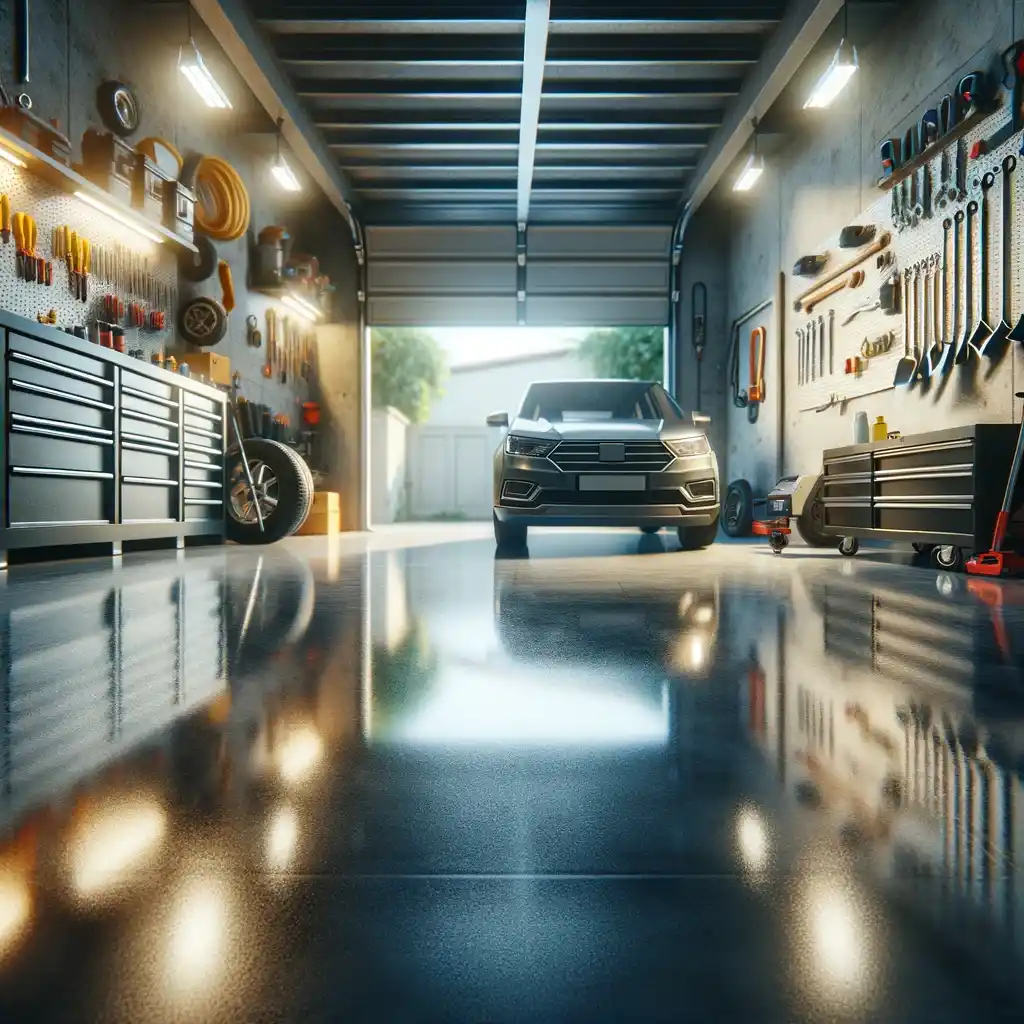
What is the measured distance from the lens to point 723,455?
387 inches

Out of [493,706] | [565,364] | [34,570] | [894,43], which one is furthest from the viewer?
[565,364]

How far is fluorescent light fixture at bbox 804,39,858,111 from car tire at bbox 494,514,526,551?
3.55 meters

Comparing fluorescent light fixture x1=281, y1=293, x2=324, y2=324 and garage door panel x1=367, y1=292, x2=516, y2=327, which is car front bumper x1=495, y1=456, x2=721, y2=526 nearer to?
fluorescent light fixture x1=281, y1=293, x2=324, y2=324

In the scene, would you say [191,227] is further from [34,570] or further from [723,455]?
[723,455]

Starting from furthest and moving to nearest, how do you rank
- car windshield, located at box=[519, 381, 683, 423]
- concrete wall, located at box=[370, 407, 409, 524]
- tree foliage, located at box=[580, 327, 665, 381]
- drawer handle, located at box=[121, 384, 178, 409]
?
1. tree foliage, located at box=[580, 327, 665, 381]
2. concrete wall, located at box=[370, 407, 409, 524]
3. car windshield, located at box=[519, 381, 683, 423]
4. drawer handle, located at box=[121, 384, 178, 409]

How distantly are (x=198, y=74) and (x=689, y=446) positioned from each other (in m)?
4.22

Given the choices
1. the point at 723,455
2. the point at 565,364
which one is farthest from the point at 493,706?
the point at 565,364

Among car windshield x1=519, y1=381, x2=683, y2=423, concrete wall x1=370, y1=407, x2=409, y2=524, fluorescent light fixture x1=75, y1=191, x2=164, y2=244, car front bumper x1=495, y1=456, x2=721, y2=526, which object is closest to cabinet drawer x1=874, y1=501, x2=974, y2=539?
car front bumper x1=495, y1=456, x2=721, y2=526

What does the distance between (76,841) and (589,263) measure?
970 centimetres

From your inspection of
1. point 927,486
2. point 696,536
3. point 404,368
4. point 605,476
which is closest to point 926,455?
point 927,486

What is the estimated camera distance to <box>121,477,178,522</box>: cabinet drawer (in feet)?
16.6

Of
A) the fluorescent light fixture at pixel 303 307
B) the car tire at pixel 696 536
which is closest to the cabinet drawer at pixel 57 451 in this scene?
the car tire at pixel 696 536

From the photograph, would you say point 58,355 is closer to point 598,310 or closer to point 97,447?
point 97,447

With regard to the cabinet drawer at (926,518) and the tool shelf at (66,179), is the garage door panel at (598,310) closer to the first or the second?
the tool shelf at (66,179)
